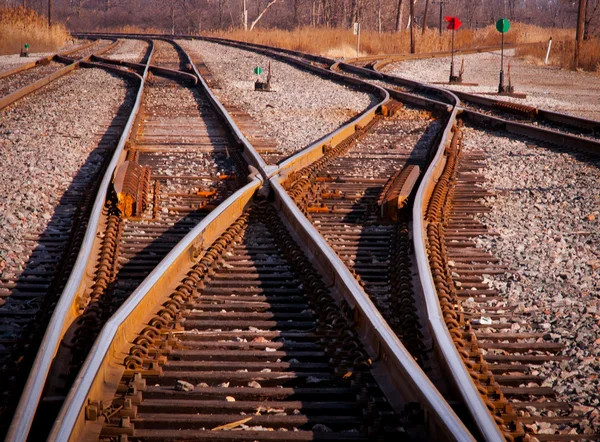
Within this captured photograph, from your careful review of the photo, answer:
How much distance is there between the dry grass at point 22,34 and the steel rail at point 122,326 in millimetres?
32926

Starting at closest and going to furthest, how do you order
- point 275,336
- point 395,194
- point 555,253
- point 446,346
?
point 446,346
point 275,336
point 555,253
point 395,194

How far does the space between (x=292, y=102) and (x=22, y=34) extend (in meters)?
25.1

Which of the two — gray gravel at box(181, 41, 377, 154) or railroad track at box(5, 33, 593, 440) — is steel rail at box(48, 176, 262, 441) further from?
gray gravel at box(181, 41, 377, 154)

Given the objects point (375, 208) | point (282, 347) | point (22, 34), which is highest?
point (22, 34)

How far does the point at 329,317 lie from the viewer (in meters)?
4.18

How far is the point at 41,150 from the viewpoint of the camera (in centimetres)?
965

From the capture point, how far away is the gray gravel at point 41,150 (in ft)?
20.1

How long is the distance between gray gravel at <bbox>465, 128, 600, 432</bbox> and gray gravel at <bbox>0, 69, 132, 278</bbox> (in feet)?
11.2

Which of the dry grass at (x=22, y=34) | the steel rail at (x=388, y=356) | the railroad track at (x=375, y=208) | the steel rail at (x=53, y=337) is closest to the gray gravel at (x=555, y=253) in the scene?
the railroad track at (x=375, y=208)

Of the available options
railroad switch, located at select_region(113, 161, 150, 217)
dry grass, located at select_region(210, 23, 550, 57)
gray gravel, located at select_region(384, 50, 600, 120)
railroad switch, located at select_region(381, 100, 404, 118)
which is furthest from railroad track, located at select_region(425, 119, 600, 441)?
dry grass, located at select_region(210, 23, 550, 57)

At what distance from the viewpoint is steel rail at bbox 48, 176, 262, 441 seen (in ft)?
9.43

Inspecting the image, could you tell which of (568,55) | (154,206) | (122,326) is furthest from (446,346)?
(568,55)

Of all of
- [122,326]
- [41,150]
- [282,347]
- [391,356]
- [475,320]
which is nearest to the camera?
[391,356]

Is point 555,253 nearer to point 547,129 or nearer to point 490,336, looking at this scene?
point 490,336
